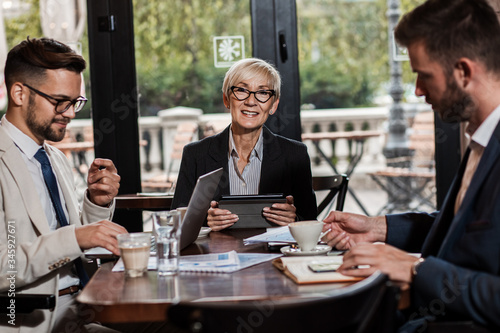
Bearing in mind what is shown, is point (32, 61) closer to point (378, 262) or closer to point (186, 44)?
point (378, 262)

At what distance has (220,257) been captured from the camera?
1.79 meters

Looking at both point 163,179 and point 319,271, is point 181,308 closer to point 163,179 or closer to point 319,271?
point 319,271

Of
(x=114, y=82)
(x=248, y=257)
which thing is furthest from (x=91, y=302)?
(x=114, y=82)

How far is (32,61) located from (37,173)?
386mm

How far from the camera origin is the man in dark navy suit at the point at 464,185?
4.66ft

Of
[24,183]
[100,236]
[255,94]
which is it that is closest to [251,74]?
[255,94]

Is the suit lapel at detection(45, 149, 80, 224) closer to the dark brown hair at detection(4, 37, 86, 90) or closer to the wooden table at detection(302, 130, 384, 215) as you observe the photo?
the dark brown hair at detection(4, 37, 86, 90)

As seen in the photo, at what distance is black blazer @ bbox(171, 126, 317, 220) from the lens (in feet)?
9.34

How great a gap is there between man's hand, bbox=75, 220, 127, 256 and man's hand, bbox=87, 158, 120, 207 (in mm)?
425

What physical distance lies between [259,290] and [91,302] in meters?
0.38

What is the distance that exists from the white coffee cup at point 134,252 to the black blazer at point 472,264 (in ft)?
2.25

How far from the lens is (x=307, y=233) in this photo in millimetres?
1812

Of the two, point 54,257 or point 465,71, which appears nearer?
point 465,71

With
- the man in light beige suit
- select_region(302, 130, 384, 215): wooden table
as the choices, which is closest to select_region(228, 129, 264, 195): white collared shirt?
the man in light beige suit
